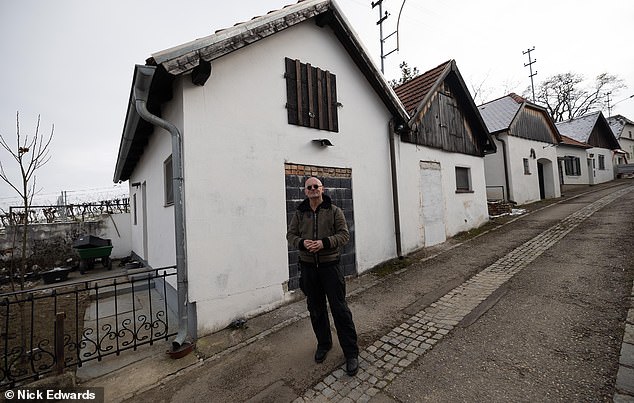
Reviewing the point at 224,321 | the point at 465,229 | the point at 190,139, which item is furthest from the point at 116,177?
the point at 465,229

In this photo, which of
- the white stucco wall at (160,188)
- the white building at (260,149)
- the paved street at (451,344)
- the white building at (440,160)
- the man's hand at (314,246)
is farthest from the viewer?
the white building at (440,160)

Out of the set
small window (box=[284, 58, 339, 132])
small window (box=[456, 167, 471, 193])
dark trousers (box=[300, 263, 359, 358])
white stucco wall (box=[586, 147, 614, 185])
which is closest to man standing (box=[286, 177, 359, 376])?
dark trousers (box=[300, 263, 359, 358])

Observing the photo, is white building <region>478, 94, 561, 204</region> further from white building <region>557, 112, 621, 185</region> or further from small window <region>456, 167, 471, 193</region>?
white building <region>557, 112, 621, 185</region>

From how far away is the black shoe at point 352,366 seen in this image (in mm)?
2799

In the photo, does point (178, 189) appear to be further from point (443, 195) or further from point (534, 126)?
point (534, 126)

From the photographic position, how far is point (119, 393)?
279 centimetres

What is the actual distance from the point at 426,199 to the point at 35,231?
13.4 m

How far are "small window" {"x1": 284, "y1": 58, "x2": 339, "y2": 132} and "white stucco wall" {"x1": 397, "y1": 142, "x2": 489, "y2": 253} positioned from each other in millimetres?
2503

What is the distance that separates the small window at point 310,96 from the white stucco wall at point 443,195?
2503 mm

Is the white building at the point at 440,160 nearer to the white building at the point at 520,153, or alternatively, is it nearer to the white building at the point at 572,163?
the white building at the point at 520,153

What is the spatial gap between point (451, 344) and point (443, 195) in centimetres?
597

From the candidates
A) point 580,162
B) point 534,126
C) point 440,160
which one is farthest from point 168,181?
point 580,162

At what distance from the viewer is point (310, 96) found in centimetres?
534
